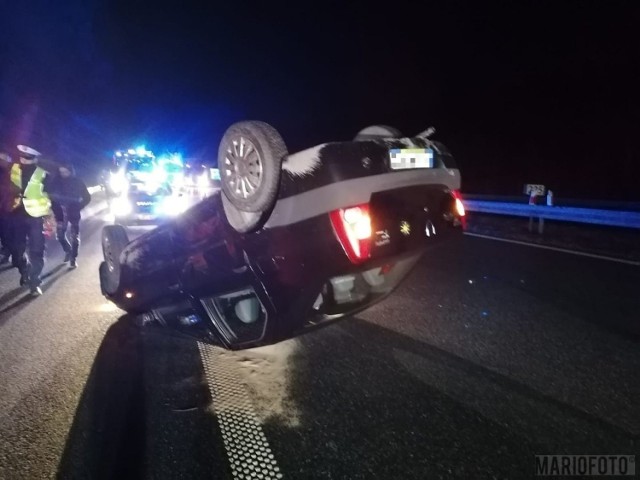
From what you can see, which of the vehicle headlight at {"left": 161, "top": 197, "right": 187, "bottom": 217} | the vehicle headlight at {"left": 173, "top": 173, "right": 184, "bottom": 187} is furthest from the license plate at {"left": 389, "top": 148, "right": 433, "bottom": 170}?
the vehicle headlight at {"left": 173, "top": 173, "right": 184, "bottom": 187}

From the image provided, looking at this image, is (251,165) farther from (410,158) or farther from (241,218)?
(410,158)

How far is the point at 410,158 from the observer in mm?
2930

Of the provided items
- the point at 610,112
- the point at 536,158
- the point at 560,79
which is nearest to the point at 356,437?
the point at 536,158

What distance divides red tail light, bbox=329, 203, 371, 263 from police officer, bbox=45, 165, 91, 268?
6.47 meters

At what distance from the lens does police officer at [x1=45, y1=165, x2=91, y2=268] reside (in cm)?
768

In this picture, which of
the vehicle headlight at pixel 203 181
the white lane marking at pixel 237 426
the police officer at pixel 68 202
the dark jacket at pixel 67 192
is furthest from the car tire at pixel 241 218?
the vehicle headlight at pixel 203 181

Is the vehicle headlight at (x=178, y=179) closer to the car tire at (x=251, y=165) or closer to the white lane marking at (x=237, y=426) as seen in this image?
the white lane marking at (x=237, y=426)

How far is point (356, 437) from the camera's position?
2832 millimetres

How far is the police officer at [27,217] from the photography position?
6266 mm

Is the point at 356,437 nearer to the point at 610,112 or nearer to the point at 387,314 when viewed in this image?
the point at 387,314

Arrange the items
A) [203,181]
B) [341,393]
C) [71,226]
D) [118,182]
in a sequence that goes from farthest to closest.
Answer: [118,182] < [203,181] < [71,226] < [341,393]

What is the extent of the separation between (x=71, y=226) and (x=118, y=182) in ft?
19.4

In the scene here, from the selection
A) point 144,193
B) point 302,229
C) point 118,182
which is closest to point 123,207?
point 144,193

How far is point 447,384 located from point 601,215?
6.24 m
